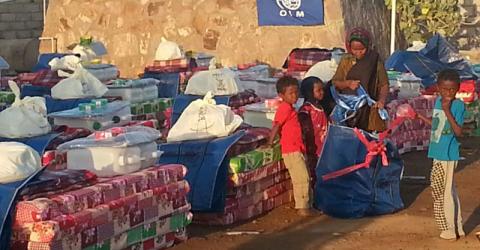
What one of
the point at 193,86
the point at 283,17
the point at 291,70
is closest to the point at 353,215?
the point at 193,86

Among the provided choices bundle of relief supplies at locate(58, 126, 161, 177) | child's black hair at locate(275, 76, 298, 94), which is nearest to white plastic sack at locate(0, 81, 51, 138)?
bundle of relief supplies at locate(58, 126, 161, 177)

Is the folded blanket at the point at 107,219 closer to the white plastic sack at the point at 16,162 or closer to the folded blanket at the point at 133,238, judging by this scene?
the folded blanket at the point at 133,238

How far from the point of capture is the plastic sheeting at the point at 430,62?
473 inches

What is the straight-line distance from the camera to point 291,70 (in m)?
11.5

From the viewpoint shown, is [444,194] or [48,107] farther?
[48,107]

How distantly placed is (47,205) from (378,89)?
3.64 meters

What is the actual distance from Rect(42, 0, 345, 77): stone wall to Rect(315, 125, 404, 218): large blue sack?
547 centimetres

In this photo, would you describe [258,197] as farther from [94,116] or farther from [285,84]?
[94,116]

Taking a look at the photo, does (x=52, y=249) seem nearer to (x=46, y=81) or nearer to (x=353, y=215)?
(x=353, y=215)

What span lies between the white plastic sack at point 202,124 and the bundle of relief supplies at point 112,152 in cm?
97

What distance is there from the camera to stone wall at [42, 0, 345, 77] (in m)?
13.5

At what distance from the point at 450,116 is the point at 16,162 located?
116 inches

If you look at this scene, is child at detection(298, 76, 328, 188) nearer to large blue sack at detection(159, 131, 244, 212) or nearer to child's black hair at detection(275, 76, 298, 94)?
child's black hair at detection(275, 76, 298, 94)

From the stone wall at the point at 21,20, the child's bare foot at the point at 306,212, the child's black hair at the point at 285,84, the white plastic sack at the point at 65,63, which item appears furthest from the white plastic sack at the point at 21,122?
the stone wall at the point at 21,20
